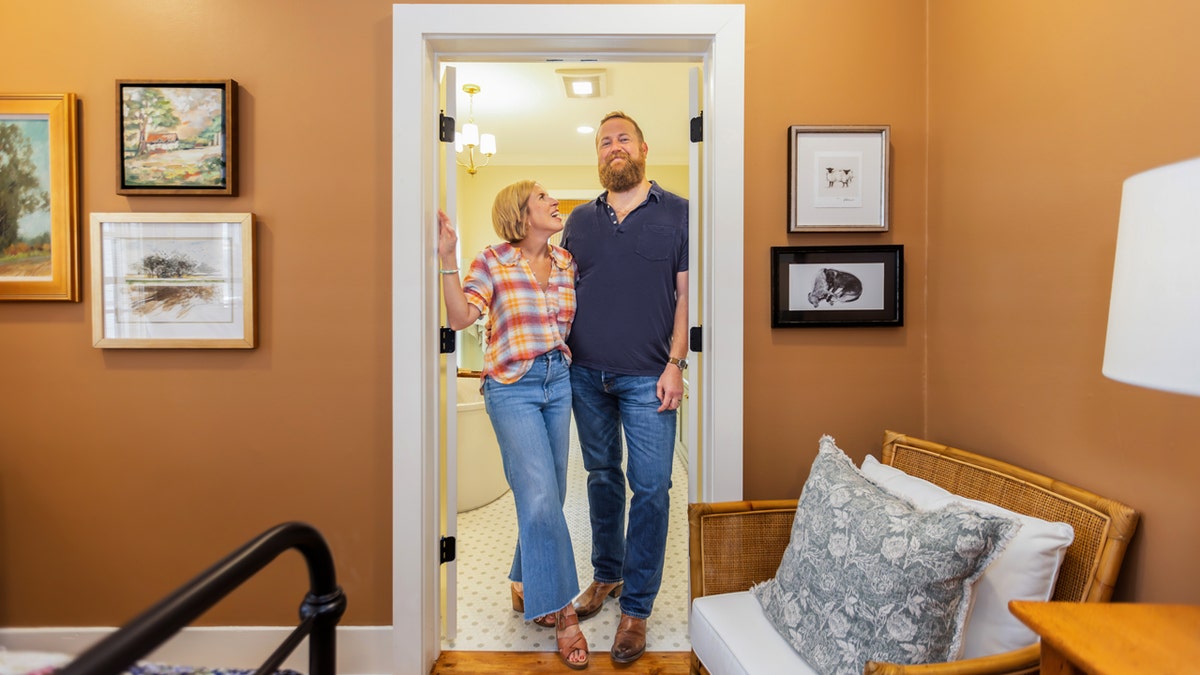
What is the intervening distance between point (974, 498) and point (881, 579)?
0.50 meters

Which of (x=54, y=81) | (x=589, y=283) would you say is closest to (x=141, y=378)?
(x=54, y=81)

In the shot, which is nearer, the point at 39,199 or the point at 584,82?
the point at 39,199

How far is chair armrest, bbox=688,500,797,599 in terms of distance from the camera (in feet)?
5.17

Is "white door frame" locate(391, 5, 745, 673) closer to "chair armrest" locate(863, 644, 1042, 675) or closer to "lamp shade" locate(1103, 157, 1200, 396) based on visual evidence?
"chair armrest" locate(863, 644, 1042, 675)

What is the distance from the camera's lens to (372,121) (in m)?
1.89

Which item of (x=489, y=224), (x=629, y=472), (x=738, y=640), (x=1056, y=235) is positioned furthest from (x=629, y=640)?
(x=489, y=224)

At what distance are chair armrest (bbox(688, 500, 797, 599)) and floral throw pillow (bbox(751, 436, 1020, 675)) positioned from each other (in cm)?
24

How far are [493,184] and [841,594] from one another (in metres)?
4.73

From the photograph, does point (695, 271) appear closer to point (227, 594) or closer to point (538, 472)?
point (538, 472)

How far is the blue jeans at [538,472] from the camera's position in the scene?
2.04 meters

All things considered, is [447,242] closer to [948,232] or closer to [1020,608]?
[948,232]

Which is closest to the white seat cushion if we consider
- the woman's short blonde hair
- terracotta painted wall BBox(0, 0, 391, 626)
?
terracotta painted wall BBox(0, 0, 391, 626)

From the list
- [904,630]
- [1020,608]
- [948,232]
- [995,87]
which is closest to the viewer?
[1020,608]

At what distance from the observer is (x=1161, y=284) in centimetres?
73
